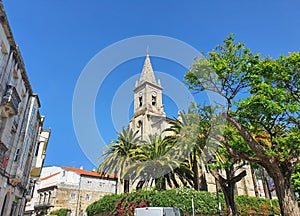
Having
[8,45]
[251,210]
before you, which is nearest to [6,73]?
[8,45]

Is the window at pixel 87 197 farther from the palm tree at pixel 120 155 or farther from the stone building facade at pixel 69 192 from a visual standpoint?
the palm tree at pixel 120 155

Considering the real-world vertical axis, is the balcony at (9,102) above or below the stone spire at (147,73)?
below

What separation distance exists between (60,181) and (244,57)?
1455 inches

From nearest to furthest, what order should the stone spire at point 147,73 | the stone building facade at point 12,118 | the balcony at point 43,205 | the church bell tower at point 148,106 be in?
the stone building facade at point 12,118 → the balcony at point 43,205 → the church bell tower at point 148,106 → the stone spire at point 147,73

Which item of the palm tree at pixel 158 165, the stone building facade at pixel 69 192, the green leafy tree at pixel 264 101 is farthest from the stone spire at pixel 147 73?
the green leafy tree at pixel 264 101

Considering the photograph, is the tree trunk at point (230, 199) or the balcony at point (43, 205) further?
the balcony at point (43, 205)

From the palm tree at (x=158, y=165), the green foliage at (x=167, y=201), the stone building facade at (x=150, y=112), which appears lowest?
the green foliage at (x=167, y=201)

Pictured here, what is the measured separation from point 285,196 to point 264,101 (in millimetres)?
4898

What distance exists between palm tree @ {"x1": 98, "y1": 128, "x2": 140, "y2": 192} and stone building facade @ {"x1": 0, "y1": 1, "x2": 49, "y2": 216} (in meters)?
8.18

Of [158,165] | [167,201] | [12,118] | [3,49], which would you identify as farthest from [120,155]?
[3,49]

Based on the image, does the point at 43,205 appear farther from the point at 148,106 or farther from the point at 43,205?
the point at 148,106

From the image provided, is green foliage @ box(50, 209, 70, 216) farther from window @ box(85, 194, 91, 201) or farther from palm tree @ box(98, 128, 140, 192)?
palm tree @ box(98, 128, 140, 192)

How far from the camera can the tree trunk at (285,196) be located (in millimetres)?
11031

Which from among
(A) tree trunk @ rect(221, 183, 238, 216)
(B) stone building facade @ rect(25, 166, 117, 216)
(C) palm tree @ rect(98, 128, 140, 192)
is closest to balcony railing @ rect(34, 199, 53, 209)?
(B) stone building facade @ rect(25, 166, 117, 216)
